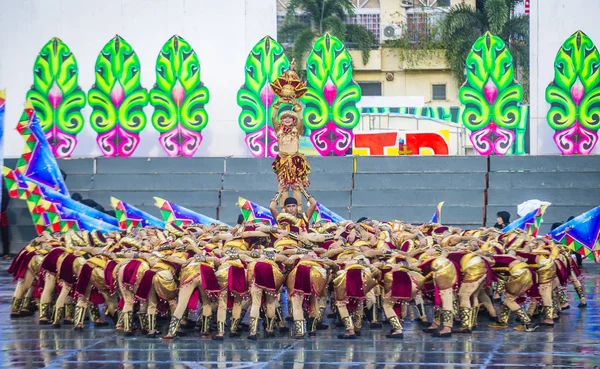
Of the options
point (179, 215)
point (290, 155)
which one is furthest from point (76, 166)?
point (290, 155)

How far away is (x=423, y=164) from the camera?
2184 centimetres

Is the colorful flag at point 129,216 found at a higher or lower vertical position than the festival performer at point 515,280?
higher

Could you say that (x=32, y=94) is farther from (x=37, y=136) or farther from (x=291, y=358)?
(x=291, y=358)

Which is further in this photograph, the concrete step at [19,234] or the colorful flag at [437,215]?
the concrete step at [19,234]

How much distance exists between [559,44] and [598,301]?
33.8ft

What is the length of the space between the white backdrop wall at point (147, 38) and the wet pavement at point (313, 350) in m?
12.5

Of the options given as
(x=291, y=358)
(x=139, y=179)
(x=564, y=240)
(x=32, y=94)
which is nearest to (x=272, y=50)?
(x=139, y=179)

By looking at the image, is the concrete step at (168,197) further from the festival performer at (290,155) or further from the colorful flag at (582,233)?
the colorful flag at (582,233)

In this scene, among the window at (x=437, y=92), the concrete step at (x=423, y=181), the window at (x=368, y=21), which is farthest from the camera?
the window at (x=368, y=21)

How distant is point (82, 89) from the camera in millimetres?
24500

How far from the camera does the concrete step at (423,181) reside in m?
21.2

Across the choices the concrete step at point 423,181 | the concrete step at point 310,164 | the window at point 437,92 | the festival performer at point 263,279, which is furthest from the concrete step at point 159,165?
the window at point 437,92

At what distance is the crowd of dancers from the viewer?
11883mm

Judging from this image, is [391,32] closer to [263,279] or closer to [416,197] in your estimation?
[416,197]
